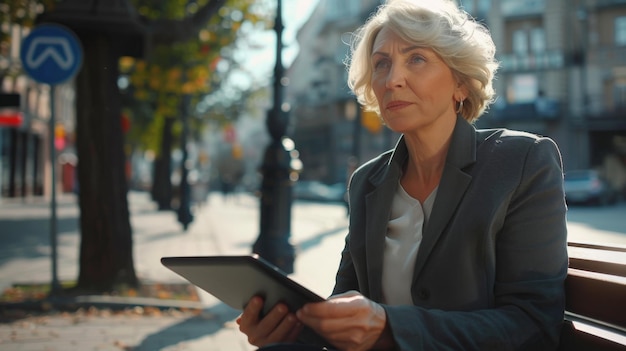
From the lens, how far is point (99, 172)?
7688mm

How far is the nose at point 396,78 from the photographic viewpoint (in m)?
2.04

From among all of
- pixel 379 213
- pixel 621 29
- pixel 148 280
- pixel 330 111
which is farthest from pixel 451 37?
pixel 330 111

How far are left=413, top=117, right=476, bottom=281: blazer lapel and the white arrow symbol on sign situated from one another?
6.09 m

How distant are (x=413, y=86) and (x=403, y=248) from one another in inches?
18.7

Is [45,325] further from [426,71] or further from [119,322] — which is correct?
[426,71]

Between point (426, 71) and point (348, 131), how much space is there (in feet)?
173

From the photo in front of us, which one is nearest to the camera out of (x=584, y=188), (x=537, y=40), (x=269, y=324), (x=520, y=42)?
(x=269, y=324)

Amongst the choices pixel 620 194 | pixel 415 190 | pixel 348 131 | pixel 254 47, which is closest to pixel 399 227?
pixel 415 190

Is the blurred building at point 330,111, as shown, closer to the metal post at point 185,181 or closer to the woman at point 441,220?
the metal post at point 185,181

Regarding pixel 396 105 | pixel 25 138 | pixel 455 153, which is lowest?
pixel 455 153

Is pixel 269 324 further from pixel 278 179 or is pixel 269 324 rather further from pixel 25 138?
pixel 25 138

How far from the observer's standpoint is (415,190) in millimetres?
2133

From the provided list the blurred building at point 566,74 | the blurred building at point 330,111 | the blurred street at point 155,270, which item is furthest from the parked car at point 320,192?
the blurred street at point 155,270

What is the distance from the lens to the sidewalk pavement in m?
5.36
